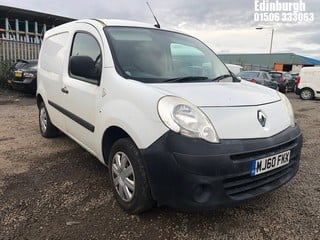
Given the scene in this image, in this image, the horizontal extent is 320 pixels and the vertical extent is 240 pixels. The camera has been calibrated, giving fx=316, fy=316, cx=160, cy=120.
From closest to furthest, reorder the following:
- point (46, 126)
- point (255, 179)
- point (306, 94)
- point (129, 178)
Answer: point (255, 179), point (129, 178), point (46, 126), point (306, 94)

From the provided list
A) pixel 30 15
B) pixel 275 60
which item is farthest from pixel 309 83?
pixel 275 60

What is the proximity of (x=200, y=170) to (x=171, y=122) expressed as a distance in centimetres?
41

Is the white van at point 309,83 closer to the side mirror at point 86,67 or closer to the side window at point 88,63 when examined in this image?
the side window at point 88,63

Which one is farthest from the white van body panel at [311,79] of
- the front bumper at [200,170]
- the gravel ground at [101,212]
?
the front bumper at [200,170]

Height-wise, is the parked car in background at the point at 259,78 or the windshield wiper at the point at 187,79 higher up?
the windshield wiper at the point at 187,79

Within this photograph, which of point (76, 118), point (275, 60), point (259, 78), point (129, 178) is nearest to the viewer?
point (129, 178)

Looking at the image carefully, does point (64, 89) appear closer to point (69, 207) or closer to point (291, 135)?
point (69, 207)

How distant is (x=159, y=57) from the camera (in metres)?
3.34

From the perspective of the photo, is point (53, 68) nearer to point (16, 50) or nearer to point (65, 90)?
point (65, 90)

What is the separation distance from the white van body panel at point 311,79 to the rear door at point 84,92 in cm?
1458

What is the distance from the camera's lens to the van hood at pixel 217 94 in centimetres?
256

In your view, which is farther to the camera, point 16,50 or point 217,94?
point 16,50

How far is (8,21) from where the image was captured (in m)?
19.0

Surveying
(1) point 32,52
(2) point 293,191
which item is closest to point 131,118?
(2) point 293,191
